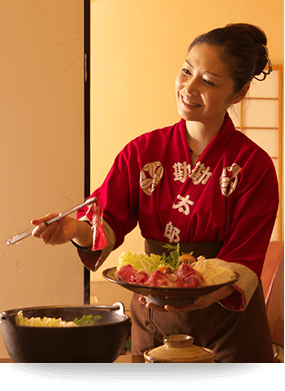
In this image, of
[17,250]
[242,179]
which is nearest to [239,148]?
[242,179]

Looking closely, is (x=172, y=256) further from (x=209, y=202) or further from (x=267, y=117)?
(x=267, y=117)

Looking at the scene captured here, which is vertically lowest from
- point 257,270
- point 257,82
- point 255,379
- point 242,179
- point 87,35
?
point 255,379

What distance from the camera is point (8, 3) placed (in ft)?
3.91

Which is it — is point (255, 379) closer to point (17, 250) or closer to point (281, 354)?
point (281, 354)

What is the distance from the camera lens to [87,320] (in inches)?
43.8

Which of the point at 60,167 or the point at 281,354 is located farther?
the point at 60,167

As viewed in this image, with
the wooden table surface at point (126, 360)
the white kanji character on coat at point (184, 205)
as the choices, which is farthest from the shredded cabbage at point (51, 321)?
the white kanji character on coat at point (184, 205)

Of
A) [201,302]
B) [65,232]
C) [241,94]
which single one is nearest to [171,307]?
[201,302]

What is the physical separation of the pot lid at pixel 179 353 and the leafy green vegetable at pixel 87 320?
0.14 m

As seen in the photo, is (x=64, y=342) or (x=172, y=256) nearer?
(x=64, y=342)

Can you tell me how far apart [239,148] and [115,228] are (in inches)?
14.5

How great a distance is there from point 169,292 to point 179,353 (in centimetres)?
18

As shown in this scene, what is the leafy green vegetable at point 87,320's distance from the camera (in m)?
1.10

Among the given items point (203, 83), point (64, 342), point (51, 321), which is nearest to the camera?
point (64, 342)
